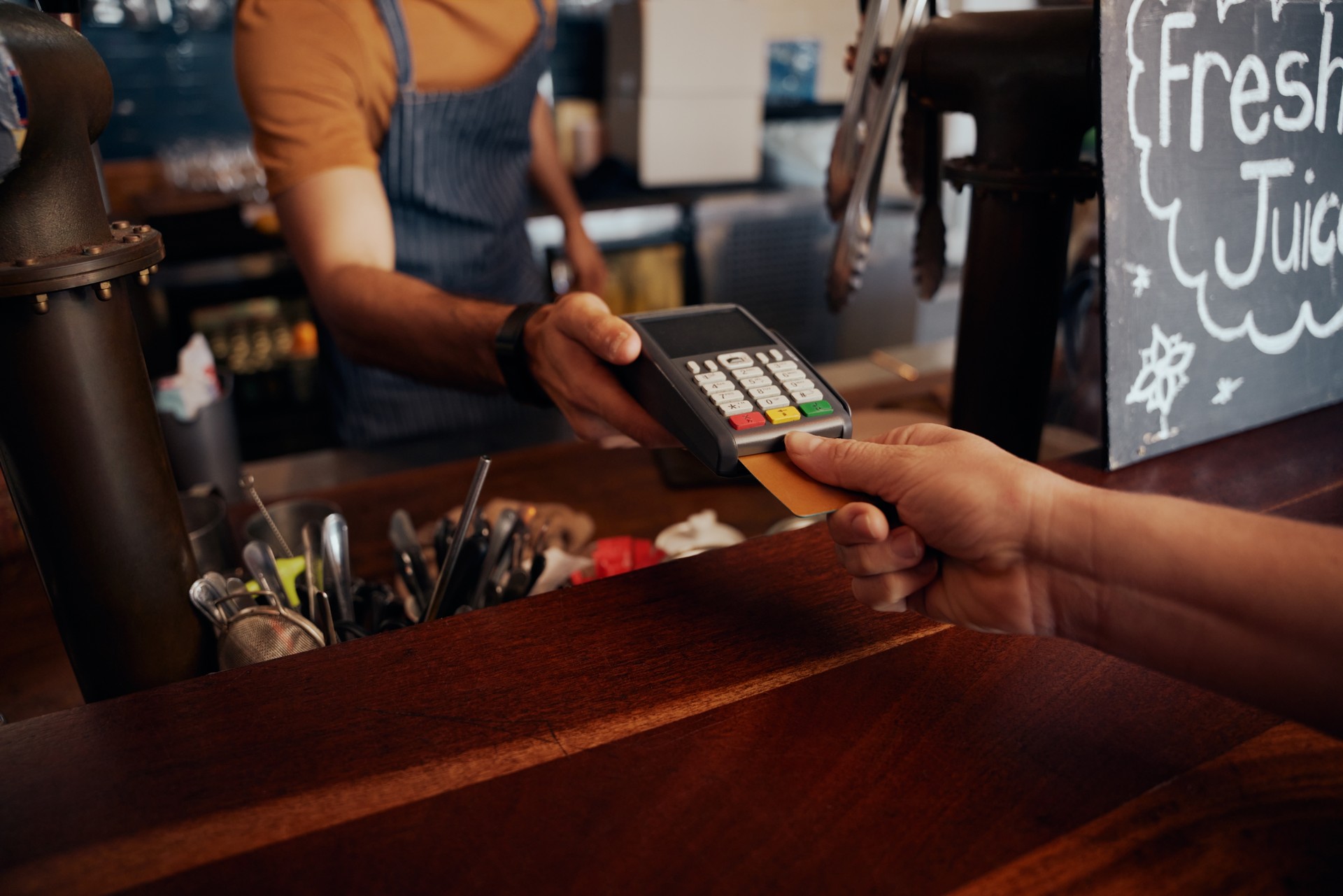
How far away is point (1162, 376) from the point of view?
2.66 feet

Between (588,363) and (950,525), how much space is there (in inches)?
13.2

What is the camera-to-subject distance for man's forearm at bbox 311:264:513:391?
3.14ft

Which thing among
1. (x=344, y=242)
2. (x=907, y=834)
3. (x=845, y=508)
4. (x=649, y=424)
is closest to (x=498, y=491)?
(x=649, y=424)

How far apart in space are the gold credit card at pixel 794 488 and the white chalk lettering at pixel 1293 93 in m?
0.62

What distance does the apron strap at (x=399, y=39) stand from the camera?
145cm

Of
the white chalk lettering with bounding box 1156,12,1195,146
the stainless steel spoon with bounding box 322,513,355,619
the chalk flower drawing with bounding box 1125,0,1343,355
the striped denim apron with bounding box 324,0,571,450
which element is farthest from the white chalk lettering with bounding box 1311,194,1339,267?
the striped denim apron with bounding box 324,0,571,450

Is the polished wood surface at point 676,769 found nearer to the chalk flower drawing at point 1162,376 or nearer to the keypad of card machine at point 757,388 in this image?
the keypad of card machine at point 757,388

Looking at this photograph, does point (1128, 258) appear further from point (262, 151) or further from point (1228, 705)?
point (262, 151)

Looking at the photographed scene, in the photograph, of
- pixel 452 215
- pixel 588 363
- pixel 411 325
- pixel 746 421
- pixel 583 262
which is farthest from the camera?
pixel 583 262

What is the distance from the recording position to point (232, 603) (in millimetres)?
627

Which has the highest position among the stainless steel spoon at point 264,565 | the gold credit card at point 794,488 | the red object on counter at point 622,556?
the gold credit card at point 794,488

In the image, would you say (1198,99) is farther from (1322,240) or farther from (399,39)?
(399,39)

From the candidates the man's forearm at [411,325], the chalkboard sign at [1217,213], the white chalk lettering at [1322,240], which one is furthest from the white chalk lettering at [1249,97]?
the man's forearm at [411,325]

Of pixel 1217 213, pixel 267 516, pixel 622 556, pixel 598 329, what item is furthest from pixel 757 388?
pixel 1217 213
